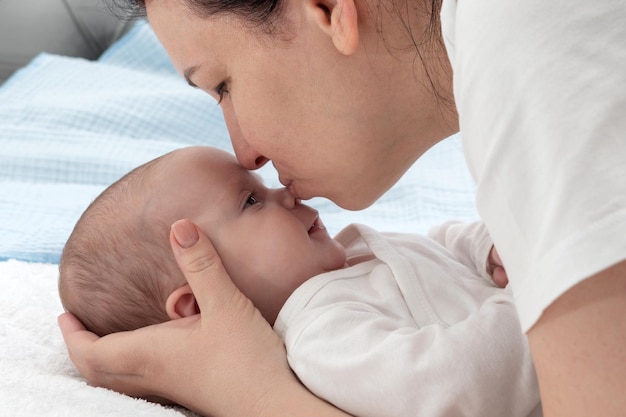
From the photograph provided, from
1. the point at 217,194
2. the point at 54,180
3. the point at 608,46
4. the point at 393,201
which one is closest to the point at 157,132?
the point at 54,180

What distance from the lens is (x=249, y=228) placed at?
4.20 ft

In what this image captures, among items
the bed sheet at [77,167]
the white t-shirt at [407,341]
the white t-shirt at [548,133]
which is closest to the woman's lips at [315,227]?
the white t-shirt at [407,341]

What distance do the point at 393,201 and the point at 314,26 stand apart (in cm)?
122

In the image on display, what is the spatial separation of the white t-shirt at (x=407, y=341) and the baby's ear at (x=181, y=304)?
138mm

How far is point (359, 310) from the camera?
1150 mm

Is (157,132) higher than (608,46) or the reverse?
the reverse

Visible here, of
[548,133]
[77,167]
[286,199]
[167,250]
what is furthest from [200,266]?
[77,167]

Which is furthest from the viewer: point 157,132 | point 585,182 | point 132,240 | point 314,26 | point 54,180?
point 157,132

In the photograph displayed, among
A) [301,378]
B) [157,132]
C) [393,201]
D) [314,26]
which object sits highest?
[314,26]

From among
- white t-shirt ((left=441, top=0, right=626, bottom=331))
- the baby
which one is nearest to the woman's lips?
the baby

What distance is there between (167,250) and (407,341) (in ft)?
1.30

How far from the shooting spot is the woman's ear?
3.43 feet

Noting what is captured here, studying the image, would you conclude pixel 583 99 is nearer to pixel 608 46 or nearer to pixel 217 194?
pixel 608 46

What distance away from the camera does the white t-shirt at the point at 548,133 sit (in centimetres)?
71
